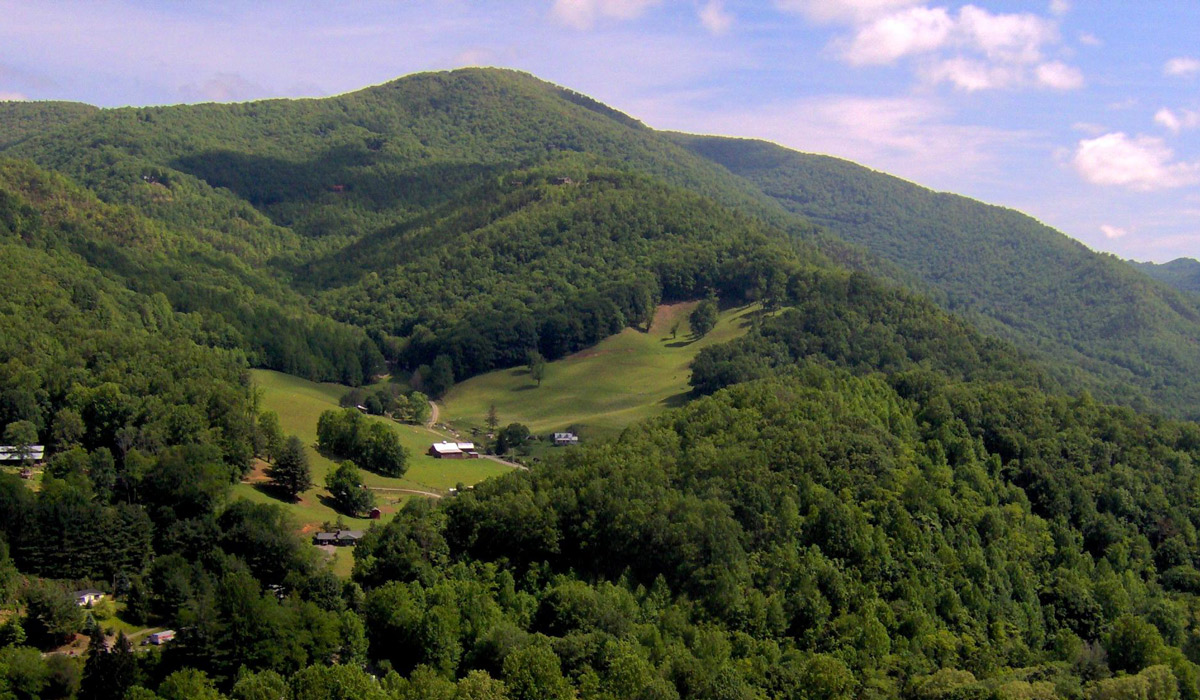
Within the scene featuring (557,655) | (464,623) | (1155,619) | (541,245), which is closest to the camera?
(557,655)

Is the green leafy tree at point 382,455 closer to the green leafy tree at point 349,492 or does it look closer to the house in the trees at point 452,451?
the green leafy tree at point 349,492

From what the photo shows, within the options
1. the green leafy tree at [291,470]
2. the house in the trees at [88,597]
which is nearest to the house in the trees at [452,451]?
the green leafy tree at [291,470]

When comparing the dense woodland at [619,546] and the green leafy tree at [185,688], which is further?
the dense woodland at [619,546]

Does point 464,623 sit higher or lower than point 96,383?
lower

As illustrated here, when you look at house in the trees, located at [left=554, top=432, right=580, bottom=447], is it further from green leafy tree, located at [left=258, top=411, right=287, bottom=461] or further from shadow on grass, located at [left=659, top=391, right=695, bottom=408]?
green leafy tree, located at [left=258, top=411, right=287, bottom=461]

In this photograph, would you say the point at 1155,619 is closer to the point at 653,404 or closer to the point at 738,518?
the point at 738,518

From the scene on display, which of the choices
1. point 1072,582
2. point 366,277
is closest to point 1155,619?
point 1072,582

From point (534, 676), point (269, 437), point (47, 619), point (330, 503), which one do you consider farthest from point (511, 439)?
point (534, 676)
